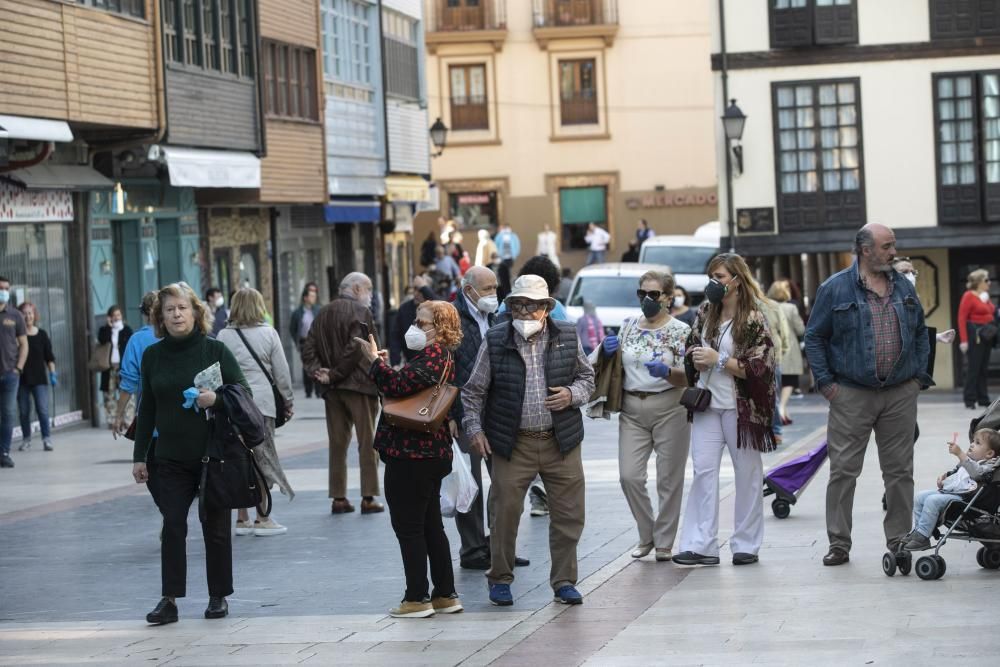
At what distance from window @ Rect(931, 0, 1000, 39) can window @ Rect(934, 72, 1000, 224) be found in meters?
0.74

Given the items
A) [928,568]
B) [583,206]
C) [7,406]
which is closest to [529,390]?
[928,568]

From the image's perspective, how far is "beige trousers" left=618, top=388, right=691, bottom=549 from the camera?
11922 millimetres

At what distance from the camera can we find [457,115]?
5981 centimetres

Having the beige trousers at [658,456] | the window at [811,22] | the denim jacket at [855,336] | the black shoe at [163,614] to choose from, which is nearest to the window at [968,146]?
the window at [811,22]

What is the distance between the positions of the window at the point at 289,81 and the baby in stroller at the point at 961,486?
22.2 m

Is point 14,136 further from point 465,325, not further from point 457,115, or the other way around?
point 457,115

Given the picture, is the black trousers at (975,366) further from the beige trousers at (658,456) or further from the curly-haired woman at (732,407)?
the curly-haired woman at (732,407)

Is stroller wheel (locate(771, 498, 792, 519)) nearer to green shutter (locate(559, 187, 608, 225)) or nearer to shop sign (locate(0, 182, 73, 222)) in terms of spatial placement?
shop sign (locate(0, 182, 73, 222))

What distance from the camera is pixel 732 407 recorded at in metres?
11.7

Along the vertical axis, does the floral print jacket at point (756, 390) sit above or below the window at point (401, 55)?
below

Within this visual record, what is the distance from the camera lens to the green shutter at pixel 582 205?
59688mm

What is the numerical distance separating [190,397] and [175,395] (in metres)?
0.14

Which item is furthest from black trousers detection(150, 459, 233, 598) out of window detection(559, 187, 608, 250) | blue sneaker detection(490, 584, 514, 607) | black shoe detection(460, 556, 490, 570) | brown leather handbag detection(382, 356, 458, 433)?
window detection(559, 187, 608, 250)

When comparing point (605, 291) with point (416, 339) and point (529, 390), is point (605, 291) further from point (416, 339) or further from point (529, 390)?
point (416, 339)
